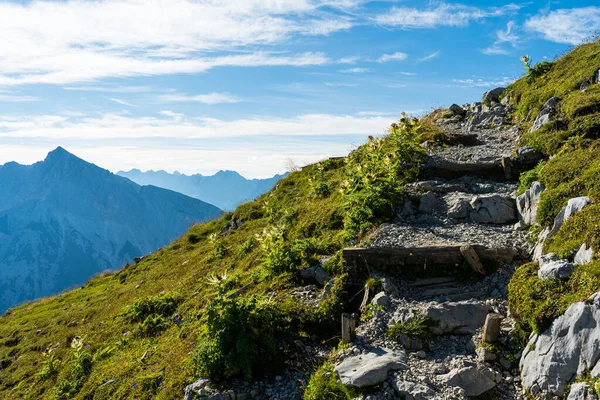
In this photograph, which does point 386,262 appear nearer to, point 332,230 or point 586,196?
point 332,230

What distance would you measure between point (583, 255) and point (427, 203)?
7.01m

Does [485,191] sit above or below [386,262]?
above

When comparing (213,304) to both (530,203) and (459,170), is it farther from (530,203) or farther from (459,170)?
(459,170)

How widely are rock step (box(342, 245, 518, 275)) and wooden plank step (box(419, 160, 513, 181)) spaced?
6870 millimetres

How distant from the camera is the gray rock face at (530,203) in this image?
1314 cm

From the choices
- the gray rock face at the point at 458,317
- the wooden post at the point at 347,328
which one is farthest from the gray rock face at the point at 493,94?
the wooden post at the point at 347,328

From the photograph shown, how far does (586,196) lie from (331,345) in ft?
26.1

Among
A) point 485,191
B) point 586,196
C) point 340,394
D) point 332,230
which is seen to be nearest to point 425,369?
point 340,394

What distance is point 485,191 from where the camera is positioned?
16531mm

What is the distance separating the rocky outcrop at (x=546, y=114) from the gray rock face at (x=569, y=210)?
32.3ft

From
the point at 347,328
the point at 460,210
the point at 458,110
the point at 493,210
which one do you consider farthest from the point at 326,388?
the point at 458,110

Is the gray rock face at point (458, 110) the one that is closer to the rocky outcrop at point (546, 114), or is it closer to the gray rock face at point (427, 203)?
the rocky outcrop at point (546, 114)

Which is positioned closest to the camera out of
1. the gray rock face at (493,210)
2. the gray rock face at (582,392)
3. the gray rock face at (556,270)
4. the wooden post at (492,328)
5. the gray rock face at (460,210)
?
the gray rock face at (582,392)

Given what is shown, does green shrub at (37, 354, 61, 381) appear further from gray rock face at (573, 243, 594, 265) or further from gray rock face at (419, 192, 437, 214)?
gray rock face at (573, 243, 594, 265)
